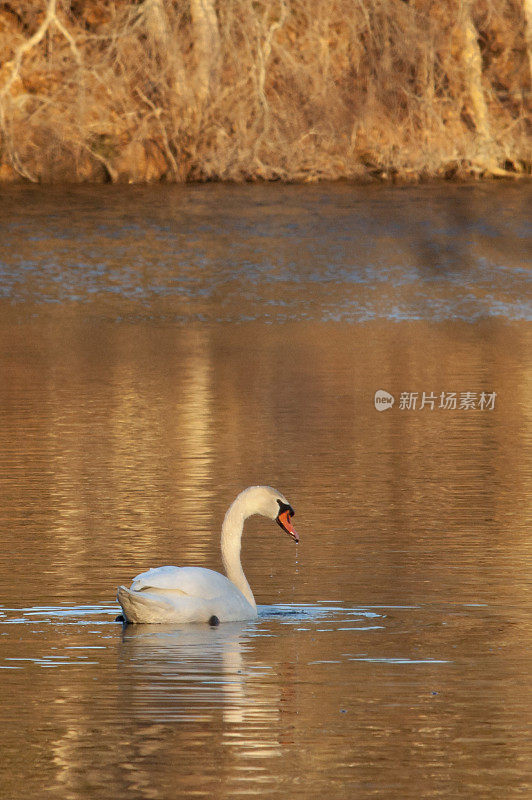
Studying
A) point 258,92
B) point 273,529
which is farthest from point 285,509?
point 258,92

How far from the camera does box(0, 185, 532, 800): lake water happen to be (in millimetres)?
6602

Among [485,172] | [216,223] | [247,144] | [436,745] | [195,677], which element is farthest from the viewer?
[485,172]

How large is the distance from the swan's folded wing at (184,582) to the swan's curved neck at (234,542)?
0.33 meters

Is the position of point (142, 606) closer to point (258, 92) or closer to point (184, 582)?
point (184, 582)

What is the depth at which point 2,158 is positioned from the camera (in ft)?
129

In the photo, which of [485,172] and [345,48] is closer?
[345,48]

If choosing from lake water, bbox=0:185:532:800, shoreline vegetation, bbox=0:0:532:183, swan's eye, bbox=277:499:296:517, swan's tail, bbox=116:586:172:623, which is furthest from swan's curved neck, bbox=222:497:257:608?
shoreline vegetation, bbox=0:0:532:183

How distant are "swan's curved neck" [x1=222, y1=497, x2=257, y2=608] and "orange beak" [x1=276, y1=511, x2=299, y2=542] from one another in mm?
173

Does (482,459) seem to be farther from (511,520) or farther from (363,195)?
(363,195)

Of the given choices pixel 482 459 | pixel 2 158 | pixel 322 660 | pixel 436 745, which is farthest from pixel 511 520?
pixel 2 158

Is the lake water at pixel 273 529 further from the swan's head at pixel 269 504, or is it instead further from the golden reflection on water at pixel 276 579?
the swan's head at pixel 269 504

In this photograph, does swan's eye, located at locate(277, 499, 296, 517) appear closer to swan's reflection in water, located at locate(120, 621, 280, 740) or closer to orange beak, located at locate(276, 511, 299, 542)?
orange beak, located at locate(276, 511, 299, 542)

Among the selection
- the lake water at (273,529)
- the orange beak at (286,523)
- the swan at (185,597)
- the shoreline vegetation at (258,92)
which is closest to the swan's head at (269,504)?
the orange beak at (286,523)

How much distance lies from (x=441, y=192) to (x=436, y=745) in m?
32.8
